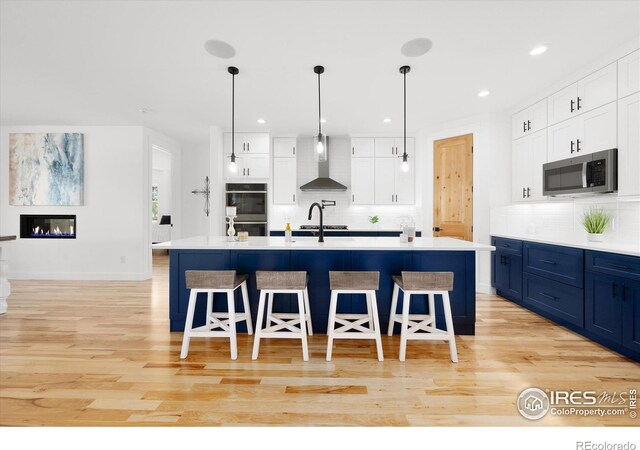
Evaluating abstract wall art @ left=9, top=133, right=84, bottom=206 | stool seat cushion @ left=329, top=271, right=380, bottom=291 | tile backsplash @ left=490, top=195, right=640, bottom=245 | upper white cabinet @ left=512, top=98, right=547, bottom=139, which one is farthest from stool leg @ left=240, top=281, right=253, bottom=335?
abstract wall art @ left=9, top=133, right=84, bottom=206

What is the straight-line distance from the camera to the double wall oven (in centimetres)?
557

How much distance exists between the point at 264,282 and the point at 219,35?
2.17 m

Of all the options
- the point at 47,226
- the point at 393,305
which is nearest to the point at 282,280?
the point at 393,305

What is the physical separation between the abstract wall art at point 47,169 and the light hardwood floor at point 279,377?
292 centimetres

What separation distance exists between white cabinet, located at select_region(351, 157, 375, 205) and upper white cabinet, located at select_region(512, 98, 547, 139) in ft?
7.53

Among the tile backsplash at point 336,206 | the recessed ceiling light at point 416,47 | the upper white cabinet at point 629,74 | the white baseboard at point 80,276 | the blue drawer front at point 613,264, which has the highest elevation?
Answer: the recessed ceiling light at point 416,47

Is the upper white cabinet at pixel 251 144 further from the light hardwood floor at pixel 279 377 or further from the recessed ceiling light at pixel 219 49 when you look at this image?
the light hardwood floor at pixel 279 377

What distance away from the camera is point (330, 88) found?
3820 millimetres

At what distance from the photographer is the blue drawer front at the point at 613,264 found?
2.47 metres

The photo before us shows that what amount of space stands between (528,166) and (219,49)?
4.01 metres

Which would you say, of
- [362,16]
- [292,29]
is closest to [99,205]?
[292,29]

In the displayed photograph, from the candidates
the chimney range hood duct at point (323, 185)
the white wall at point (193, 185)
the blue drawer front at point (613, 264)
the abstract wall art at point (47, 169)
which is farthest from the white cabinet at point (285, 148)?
the blue drawer front at point (613, 264)

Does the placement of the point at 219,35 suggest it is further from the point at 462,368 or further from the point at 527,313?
the point at 527,313

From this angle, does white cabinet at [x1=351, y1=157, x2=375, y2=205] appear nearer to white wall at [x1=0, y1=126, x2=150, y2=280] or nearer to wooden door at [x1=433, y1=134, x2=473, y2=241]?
wooden door at [x1=433, y1=134, x2=473, y2=241]
